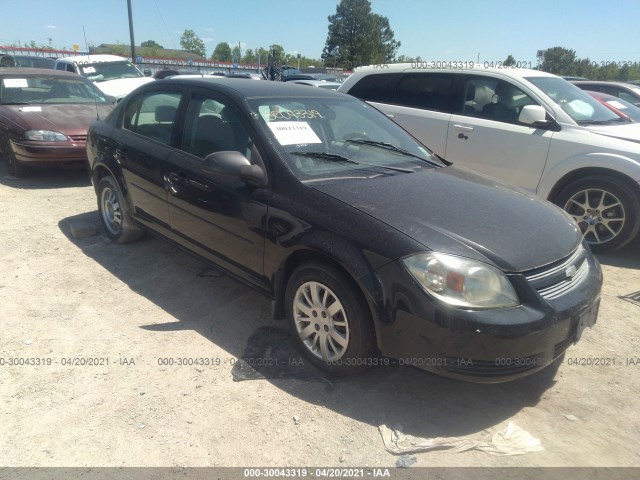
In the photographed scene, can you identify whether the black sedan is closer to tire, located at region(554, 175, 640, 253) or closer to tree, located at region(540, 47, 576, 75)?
tire, located at region(554, 175, 640, 253)

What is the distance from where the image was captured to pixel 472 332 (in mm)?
2316

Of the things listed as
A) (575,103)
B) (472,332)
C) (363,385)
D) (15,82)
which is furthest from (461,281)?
(15,82)

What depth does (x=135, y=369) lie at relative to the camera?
117 inches

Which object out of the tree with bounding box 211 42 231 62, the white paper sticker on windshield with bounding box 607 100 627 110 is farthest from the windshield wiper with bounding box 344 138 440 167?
the tree with bounding box 211 42 231 62

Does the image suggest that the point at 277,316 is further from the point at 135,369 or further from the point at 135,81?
the point at 135,81

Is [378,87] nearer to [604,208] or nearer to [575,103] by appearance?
[575,103]

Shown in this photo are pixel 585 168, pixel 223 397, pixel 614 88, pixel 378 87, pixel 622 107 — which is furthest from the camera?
pixel 614 88

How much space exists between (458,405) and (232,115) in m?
2.36

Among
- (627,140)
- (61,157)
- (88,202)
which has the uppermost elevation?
(627,140)

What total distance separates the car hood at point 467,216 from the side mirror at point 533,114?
209 centimetres

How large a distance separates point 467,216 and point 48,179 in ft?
22.7

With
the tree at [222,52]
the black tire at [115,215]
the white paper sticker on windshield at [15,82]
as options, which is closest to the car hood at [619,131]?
the black tire at [115,215]

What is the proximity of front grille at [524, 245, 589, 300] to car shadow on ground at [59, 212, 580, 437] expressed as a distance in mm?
670

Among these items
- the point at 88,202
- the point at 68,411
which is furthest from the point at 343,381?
the point at 88,202
